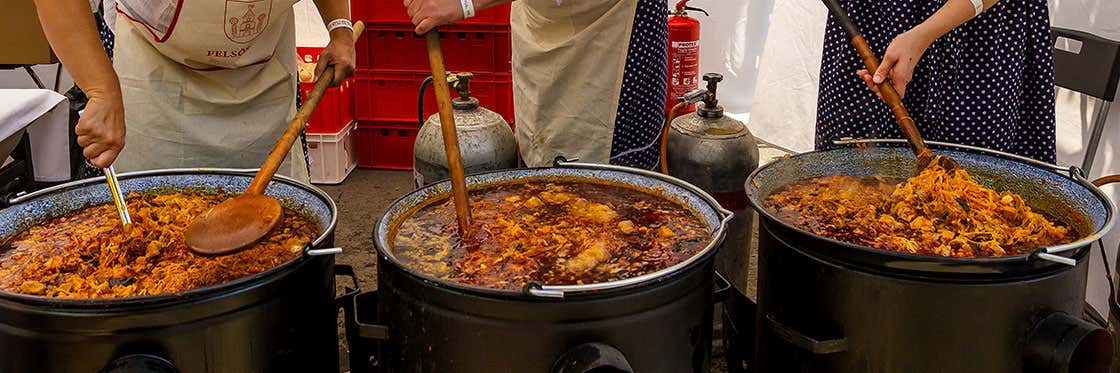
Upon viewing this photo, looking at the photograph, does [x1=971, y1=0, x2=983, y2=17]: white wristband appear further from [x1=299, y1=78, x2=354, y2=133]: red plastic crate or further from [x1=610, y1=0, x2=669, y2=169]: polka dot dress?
[x1=299, y1=78, x2=354, y2=133]: red plastic crate

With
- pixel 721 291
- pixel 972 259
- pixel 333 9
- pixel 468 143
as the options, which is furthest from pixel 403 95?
pixel 972 259

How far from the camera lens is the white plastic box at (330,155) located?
17.5 feet

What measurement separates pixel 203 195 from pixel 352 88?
11.1 ft

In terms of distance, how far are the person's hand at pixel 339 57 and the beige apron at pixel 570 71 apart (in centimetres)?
62

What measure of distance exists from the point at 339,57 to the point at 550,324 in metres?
1.23

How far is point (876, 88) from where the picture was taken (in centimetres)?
231

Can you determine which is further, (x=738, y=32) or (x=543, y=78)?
(x=738, y=32)

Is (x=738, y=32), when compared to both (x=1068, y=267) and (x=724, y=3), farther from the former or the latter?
(x=1068, y=267)

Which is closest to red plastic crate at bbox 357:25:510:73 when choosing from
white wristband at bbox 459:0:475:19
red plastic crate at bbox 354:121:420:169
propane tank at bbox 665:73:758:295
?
red plastic crate at bbox 354:121:420:169

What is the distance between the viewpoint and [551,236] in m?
1.90

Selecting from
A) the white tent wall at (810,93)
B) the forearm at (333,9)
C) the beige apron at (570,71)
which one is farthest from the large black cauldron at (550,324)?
the white tent wall at (810,93)

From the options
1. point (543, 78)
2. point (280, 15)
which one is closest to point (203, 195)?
point (280, 15)

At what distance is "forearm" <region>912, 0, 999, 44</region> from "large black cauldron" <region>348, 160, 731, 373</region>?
3.09 feet

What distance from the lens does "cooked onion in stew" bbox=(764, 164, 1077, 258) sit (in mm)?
1851
